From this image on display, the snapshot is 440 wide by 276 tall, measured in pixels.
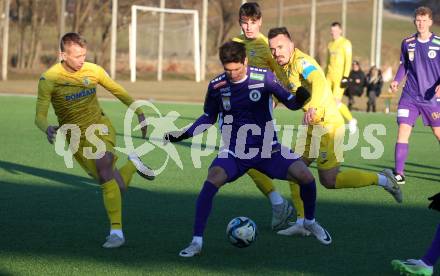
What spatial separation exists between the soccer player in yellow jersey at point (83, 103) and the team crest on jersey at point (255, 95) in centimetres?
118

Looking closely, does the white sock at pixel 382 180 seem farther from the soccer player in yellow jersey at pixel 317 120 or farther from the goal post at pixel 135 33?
the goal post at pixel 135 33

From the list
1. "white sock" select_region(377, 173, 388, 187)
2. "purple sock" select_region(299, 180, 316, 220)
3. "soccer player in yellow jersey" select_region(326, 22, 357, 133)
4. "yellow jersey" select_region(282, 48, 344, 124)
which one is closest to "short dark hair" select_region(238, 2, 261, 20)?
"yellow jersey" select_region(282, 48, 344, 124)

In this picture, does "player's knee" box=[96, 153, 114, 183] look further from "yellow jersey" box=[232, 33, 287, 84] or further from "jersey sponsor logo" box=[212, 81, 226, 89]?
"yellow jersey" box=[232, 33, 287, 84]

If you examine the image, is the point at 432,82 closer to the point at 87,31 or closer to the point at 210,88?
the point at 210,88

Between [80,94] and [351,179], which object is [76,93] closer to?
[80,94]

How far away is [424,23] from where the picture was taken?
1238cm

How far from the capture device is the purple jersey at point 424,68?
12531mm

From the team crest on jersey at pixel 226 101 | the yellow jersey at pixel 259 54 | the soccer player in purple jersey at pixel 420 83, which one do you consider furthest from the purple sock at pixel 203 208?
the soccer player in purple jersey at pixel 420 83

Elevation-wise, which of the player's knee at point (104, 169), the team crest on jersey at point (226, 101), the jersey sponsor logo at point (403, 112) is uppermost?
the team crest on jersey at point (226, 101)

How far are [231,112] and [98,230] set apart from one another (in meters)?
1.87

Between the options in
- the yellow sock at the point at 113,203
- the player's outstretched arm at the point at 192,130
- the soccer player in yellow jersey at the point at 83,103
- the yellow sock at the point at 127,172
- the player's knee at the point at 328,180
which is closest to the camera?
the player's outstretched arm at the point at 192,130

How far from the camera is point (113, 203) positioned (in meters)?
8.46

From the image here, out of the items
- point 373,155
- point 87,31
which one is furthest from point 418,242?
point 87,31

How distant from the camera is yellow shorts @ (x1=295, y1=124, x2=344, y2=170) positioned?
892 cm
